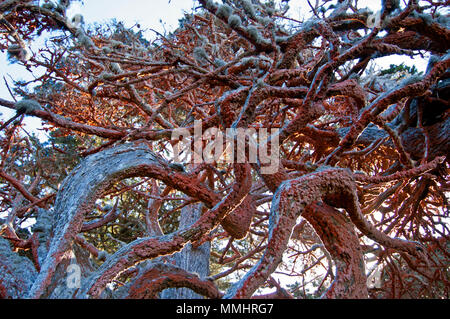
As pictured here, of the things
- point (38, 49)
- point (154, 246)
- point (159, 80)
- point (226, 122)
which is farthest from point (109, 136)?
point (159, 80)

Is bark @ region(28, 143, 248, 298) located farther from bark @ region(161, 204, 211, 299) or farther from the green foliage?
the green foliage

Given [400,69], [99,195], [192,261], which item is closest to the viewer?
[99,195]

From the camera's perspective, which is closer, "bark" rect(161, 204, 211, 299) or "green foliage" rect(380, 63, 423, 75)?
"bark" rect(161, 204, 211, 299)

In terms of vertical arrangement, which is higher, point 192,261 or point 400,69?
point 400,69

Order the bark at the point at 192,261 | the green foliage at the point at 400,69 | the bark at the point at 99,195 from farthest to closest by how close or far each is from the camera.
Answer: the green foliage at the point at 400,69 → the bark at the point at 192,261 → the bark at the point at 99,195

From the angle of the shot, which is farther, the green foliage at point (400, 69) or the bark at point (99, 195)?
the green foliage at point (400, 69)

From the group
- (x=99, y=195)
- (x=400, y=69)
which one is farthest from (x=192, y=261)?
(x=400, y=69)

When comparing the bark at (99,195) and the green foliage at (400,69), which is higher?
the green foliage at (400,69)

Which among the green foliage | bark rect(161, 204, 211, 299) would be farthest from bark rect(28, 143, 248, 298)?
the green foliage

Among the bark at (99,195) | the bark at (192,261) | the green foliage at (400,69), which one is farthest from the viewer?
the green foliage at (400,69)

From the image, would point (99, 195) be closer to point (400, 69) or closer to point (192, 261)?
point (192, 261)

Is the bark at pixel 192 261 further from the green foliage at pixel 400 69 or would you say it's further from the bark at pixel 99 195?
the green foliage at pixel 400 69

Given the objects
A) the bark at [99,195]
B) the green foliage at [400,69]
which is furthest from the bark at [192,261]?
the green foliage at [400,69]
